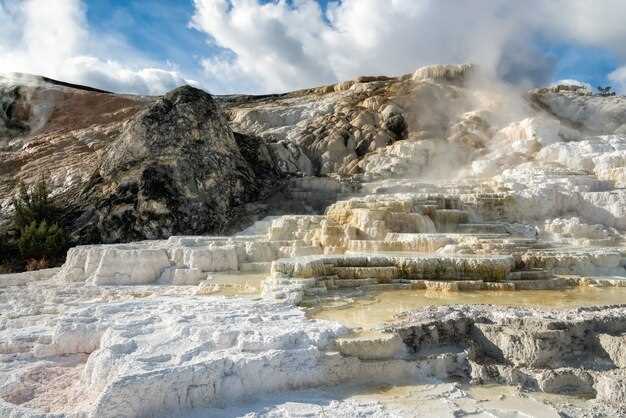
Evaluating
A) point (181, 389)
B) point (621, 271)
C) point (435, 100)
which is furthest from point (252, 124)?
point (181, 389)

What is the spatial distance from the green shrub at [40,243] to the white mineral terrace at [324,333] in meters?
2.05

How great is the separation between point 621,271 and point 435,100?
1366 centimetres

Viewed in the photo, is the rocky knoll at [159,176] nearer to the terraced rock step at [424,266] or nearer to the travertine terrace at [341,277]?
the travertine terrace at [341,277]

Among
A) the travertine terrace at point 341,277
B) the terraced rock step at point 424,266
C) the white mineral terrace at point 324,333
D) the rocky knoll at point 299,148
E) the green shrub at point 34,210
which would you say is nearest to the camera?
the white mineral terrace at point 324,333

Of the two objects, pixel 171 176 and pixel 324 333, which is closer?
pixel 324 333

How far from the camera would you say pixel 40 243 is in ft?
35.9

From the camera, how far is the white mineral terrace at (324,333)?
383cm

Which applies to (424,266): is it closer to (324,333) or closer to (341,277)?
(341,277)

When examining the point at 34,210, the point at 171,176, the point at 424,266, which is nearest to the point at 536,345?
the point at 424,266

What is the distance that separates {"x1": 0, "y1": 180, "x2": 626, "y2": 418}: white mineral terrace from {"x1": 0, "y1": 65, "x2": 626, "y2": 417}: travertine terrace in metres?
0.02

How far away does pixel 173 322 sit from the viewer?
5.09 meters

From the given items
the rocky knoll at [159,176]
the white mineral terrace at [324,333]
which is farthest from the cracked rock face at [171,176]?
the white mineral terrace at [324,333]

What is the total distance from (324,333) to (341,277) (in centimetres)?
288

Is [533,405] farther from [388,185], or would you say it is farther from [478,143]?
[478,143]
